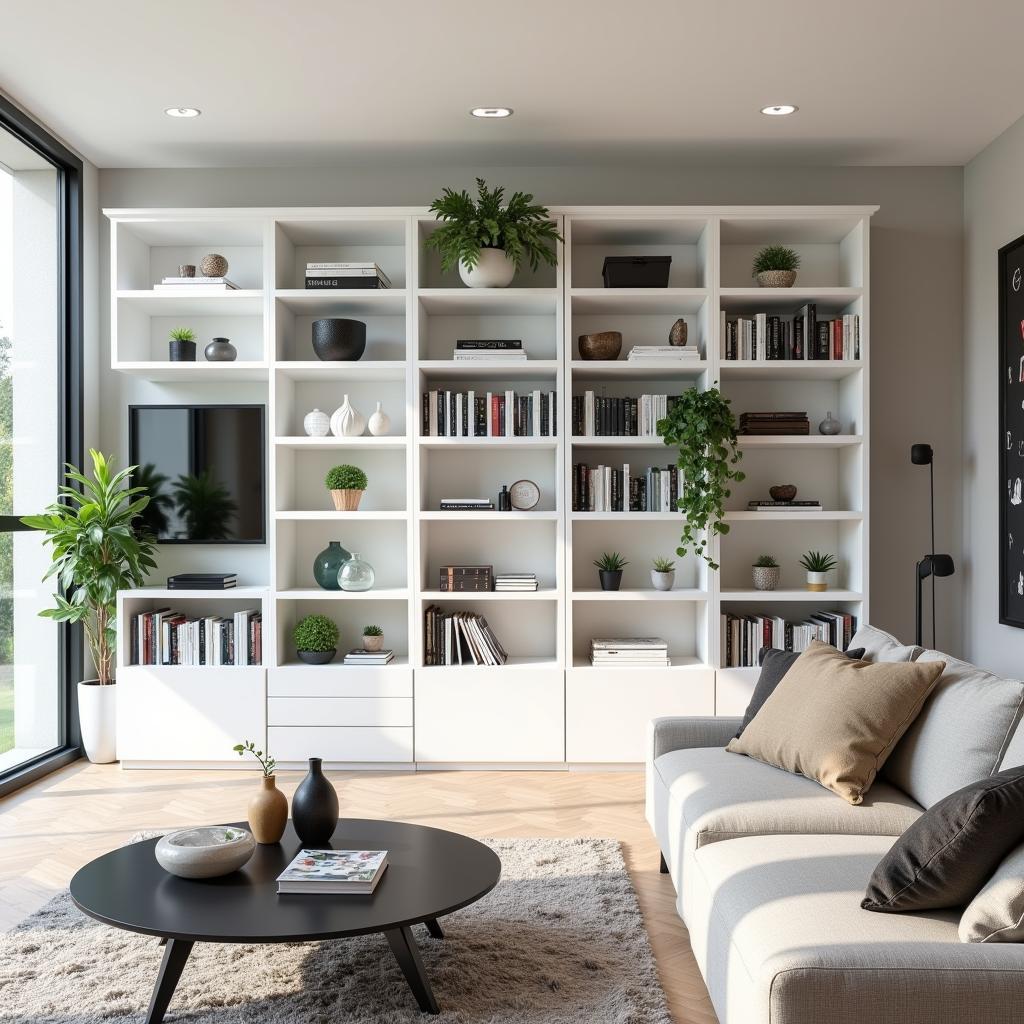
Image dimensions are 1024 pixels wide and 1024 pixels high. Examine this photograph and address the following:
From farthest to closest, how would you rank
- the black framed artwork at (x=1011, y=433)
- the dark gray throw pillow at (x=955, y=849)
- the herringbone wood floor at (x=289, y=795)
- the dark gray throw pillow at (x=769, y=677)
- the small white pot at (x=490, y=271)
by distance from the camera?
the small white pot at (x=490, y=271) < the black framed artwork at (x=1011, y=433) < the herringbone wood floor at (x=289, y=795) < the dark gray throw pillow at (x=769, y=677) < the dark gray throw pillow at (x=955, y=849)

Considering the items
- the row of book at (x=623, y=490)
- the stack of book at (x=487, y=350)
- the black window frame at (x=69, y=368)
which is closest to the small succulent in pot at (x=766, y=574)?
the row of book at (x=623, y=490)

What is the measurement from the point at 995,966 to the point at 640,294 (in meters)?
3.49

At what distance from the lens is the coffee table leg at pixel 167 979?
7.36 ft

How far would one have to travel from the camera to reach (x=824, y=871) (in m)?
2.13

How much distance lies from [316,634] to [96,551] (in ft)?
3.48

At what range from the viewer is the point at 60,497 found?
483 centimetres

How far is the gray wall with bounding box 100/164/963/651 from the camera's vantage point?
4875 mm

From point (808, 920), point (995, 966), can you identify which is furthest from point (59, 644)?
point (995, 966)

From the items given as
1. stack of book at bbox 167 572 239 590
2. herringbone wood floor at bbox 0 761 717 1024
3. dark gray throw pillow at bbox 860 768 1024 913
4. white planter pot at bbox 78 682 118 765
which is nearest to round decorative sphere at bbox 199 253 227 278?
stack of book at bbox 167 572 239 590

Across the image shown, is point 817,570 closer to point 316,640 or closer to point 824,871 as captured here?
point 316,640

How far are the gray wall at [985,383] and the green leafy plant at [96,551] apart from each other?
153 inches

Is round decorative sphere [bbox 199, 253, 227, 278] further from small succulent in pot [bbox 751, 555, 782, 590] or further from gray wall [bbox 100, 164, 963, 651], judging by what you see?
small succulent in pot [bbox 751, 555, 782, 590]

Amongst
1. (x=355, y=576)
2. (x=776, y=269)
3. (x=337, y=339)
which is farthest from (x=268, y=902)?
(x=776, y=269)

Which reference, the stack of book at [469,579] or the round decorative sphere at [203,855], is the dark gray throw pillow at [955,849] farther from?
the stack of book at [469,579]
